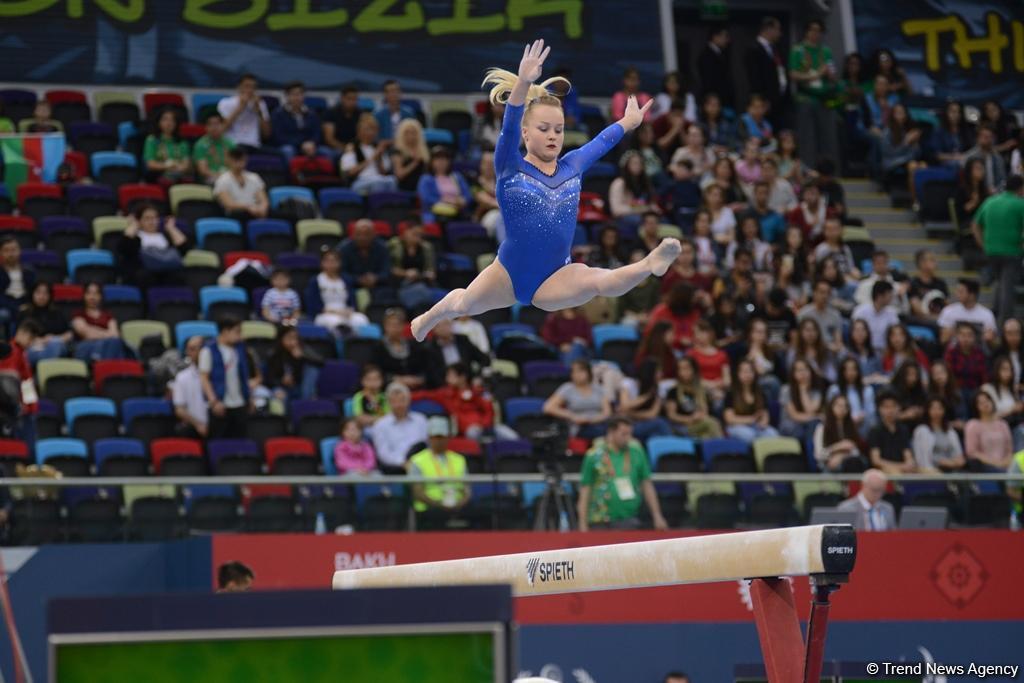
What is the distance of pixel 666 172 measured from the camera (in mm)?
14062

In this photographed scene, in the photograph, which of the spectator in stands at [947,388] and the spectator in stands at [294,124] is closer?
the spectator in stands at [947,388]

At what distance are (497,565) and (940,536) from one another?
14.3ft

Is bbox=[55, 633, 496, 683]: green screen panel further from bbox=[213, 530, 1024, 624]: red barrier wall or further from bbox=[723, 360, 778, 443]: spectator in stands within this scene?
bbox=[723, 360, 778, 443]: spectator in stands

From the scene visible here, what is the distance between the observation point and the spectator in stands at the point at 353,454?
9562 mm

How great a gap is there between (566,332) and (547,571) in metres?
6.17

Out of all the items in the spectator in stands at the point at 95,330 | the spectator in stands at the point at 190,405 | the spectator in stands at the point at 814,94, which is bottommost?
the spectator in stands at the point at 190,405

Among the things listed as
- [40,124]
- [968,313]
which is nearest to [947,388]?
[968,313]

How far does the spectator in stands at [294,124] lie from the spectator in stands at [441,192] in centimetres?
118

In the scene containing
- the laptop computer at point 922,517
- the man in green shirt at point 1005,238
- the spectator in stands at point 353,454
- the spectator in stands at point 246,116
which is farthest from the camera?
the spectator in stands at point 246,116

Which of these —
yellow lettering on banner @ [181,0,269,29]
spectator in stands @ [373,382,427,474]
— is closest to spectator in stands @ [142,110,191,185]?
yellow lettering on banner @ [181,0,269,29]

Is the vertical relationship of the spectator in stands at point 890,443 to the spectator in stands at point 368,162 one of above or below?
below

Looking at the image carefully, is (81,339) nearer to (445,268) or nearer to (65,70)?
(445,268)

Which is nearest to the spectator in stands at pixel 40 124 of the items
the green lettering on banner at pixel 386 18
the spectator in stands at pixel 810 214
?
the green lettering on banner at pixel 386 18

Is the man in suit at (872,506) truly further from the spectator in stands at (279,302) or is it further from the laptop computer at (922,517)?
the spectator in stands at (279,302)
